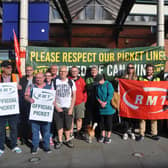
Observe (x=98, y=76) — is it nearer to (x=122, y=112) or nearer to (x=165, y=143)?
(x=122, y=112)

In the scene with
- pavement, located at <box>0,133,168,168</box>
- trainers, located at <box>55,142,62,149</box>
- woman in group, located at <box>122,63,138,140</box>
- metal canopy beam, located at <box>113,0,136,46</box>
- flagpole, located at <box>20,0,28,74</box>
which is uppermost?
metal canopy beam, located at <box>113,0,136,46</box>

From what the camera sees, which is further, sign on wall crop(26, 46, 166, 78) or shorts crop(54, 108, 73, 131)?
sign on wall crop(26, 46, 166, 78)

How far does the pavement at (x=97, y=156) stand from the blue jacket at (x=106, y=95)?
77 centimetres

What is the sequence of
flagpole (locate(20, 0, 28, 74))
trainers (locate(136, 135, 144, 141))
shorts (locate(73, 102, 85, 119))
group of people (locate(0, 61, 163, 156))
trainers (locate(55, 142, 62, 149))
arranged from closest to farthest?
group of people (locate(0, 61, 163, 156))
trainers (locate(55, 142, 62, 149))
shorts (locate(73, 102, 85, 119))
trainers (locate(136, 135, 144, 141))
flagpole (locate(20, 0, 28, 74))

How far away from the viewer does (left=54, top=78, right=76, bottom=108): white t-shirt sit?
4371mm

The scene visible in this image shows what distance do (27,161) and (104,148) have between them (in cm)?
162

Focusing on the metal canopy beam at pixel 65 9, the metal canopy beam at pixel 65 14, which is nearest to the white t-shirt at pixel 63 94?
the metal canopy beam at pixel 65 14

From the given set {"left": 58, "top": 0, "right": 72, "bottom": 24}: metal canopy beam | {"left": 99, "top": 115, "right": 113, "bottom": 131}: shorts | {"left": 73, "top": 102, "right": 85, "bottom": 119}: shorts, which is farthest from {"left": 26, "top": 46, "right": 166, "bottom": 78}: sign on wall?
{"left": 58, "top": 0, "right": 72, "bottom": 24}: metal canopy beam

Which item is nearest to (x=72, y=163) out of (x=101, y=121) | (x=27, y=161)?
(x=27, y=161)

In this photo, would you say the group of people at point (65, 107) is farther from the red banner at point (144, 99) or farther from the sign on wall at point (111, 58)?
the sign on wall at point (111, 58)

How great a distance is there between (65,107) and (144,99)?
75.7 inches

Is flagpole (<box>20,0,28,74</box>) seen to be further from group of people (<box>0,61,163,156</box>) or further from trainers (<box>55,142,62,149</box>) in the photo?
trainers (<box>55,142,62,149</box>)

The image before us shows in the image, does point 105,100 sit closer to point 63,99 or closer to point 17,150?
point 63,99

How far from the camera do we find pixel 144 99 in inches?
198
